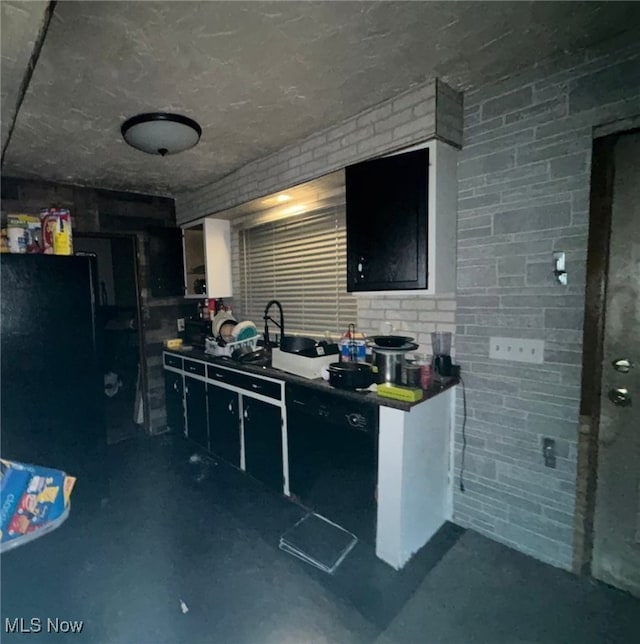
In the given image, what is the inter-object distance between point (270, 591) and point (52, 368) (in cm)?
179

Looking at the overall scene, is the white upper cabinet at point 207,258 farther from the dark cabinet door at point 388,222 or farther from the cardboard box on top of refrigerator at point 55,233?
the dark cabinet door at point 388,222

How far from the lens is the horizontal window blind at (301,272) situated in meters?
2.78

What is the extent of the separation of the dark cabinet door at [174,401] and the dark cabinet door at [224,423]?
59 cm

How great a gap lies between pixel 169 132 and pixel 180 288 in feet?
6.51

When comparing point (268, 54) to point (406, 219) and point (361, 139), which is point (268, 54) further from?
point (406, 219)

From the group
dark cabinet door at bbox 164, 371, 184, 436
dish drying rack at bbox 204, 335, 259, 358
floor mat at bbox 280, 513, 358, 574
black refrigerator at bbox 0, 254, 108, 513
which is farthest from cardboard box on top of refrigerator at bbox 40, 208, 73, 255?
floor mat at bbox 280, 513, 358, 574

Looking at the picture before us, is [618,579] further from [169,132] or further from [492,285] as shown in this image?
[169,132]

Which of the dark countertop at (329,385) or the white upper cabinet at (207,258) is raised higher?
the white upper cabinet at (207,258)

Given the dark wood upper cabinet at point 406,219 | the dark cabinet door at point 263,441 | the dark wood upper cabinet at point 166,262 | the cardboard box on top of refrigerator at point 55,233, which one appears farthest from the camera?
the dark wood upper cabinet at point 166,262

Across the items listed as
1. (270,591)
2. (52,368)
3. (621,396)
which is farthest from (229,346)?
(621,396)

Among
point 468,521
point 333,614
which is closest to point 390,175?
point 468,521

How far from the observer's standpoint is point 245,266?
3.66 meters

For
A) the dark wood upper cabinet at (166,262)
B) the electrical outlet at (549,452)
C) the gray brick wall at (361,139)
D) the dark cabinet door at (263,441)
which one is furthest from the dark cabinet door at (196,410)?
the electrical outlet at (549,452)

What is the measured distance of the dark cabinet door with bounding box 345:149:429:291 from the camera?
1847mm
